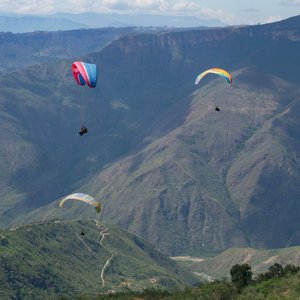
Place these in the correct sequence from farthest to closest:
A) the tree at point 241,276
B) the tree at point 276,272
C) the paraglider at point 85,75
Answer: the tree at point 276,272 < the tree at point 241,276 < the paraglider at point 85,75

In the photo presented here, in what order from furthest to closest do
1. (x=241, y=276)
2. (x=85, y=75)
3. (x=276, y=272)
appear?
(x=276, y=272) < (x=241, y=276) < (x=85, y=75)

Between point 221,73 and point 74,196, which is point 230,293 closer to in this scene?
point 74,196

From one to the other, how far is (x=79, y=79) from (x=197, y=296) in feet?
129

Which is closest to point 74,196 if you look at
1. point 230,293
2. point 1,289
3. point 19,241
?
point 230,293

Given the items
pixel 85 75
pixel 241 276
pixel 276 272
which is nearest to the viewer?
pixel 85 75

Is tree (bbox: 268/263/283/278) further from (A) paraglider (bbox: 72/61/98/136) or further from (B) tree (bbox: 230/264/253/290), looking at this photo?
(A) paraglider (bbox: 72/61/98/136)

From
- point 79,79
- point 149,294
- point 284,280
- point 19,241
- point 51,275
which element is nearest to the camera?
point 284,280

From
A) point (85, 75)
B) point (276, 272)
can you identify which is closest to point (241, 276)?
point (276, 272)

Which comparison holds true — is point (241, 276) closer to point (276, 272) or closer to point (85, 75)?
point (276, 272)

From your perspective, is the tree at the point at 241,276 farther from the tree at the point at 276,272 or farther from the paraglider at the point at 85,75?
the paraglider at the point at 85,75

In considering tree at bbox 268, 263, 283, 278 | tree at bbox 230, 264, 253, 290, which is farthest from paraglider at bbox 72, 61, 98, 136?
tree at bbox 268, 263, 283, 278

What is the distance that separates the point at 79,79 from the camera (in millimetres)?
113750

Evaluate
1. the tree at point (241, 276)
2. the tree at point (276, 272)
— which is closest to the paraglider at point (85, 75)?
the tree at point (241, 276)

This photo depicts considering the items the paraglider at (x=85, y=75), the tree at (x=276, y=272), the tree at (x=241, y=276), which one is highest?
the paraglider at (x=85, y=75)
